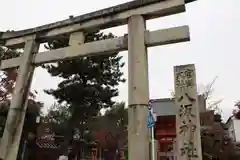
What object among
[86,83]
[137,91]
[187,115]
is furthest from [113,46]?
[86,83]

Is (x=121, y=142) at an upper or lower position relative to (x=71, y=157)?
upper

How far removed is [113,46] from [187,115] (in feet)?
10.4

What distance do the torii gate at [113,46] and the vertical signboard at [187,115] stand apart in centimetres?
91

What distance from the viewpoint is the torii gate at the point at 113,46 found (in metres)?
6.67

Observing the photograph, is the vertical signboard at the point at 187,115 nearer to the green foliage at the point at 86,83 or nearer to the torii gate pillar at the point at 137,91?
the torii gate pillar at the point at 137,91

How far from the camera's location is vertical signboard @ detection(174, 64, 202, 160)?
225 inches

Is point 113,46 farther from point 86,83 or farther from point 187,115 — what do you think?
point 86,83

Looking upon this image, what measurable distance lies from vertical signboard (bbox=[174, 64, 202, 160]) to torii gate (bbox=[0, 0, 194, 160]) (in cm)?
91

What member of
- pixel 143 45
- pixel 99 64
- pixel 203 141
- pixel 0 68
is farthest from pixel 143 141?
pixel 99 64

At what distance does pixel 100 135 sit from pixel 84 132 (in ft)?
28.5

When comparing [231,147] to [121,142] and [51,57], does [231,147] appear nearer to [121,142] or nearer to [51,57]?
→ [121,142]

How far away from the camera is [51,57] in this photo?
9000 millimetres

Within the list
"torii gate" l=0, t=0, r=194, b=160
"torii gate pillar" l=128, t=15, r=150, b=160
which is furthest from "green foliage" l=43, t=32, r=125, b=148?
"torii gate pillar" l=128, t=15, r=150, b=160

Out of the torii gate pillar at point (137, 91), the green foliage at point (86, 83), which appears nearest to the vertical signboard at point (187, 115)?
the torii gate pillar at point (137, 91)
